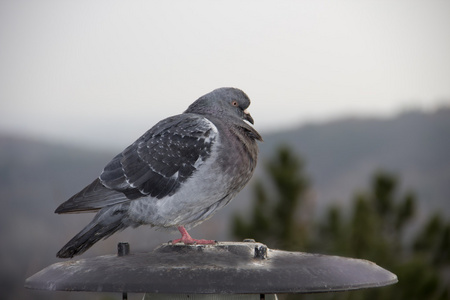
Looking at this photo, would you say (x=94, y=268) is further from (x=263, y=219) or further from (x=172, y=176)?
(x=263, y=219)

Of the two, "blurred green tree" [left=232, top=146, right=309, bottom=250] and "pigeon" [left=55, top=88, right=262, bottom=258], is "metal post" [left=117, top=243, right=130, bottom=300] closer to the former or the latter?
Answer: "pigeon" [left=55, top=88, right=262, bottom=258]

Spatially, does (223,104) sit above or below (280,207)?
above

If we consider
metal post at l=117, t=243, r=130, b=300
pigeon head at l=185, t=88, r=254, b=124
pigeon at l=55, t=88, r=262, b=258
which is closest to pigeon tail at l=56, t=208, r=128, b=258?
pigeon at l=55, t=88, r=262, b=258

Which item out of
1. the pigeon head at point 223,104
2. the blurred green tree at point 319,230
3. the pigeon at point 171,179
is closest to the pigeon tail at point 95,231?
the pigeon at point 171,179

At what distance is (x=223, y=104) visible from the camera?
17.4 feet

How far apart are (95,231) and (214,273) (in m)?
1.50

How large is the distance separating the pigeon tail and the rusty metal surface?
647 mm

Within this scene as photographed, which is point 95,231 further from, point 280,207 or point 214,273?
point 280,207

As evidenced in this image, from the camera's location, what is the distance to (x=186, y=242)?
14.6ft

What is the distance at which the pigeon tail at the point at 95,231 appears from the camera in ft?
14.6

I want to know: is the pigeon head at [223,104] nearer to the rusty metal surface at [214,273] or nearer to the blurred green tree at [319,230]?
the rusty metal surface at [214,273]

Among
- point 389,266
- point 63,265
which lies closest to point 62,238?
point 389,266

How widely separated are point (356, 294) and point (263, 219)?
216cm

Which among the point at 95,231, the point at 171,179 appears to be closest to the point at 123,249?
the point at 95,231
